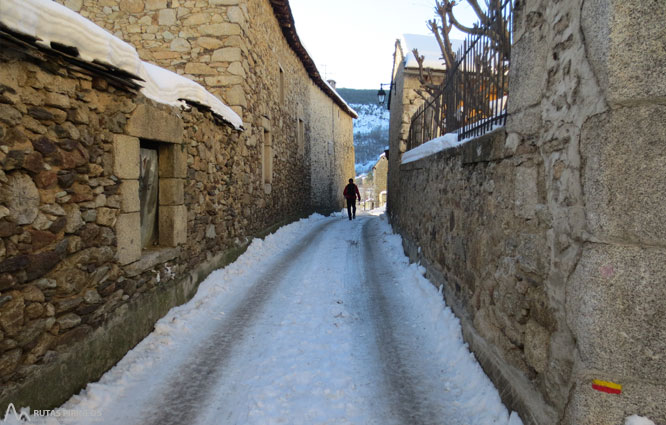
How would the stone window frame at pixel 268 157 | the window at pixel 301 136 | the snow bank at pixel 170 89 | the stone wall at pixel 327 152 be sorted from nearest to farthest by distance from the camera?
the snow bank at pixel 170 89 < the stone window frame at pixel 268 157 < the window at pixel 301 136 < the stone wall at pixel 327 152

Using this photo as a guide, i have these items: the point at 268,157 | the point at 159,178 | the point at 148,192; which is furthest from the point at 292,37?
the point at 148,192

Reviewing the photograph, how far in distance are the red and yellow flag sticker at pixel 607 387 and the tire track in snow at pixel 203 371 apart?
81.6 inches

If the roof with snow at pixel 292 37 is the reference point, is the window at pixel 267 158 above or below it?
below

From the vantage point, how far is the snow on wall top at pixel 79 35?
1.90m

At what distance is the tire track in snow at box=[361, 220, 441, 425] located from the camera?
222 centimetres

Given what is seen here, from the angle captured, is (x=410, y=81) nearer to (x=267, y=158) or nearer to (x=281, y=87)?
(x=281, y=87)

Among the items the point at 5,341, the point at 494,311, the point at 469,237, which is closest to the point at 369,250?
the point at 469,237

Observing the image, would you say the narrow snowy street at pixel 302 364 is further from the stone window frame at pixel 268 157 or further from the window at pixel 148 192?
the stone window frame at pixel 268 157

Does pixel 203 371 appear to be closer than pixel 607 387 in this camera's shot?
No

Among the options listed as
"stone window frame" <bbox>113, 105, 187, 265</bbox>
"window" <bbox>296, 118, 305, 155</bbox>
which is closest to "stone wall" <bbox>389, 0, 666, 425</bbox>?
"stone window frame" <bbox>113, 105, 187, 265</bbox>

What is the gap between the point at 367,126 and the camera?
8619 centimetres

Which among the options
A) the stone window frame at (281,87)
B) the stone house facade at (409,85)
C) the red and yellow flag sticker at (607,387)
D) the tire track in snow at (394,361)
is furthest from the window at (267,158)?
the red and yellow flag sticker at (607,387)

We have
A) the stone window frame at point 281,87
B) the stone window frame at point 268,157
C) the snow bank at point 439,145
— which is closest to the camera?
the snow bank at point 439,145

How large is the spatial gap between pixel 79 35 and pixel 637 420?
3498 millimetres
